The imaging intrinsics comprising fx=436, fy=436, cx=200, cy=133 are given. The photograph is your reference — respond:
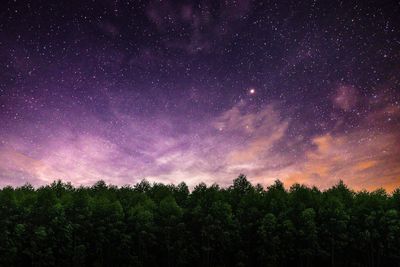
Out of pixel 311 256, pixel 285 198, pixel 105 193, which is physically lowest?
pixel 311 256

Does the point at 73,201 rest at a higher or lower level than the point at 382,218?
higher

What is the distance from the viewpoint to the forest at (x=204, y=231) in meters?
76.1

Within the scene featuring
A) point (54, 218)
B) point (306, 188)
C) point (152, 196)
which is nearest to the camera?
point (54, 218)

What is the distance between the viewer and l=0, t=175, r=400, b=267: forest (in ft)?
250

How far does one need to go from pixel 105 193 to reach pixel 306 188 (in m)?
44.4

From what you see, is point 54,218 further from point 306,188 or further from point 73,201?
point 306,188

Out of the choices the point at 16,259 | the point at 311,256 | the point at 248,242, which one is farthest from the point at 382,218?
the point at 16,259

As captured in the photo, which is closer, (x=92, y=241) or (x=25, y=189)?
(x=92, y=241)

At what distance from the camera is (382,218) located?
251 feet

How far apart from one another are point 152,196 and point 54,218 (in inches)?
1291

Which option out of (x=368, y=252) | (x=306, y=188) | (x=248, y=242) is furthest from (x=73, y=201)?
(x=368, y=252)

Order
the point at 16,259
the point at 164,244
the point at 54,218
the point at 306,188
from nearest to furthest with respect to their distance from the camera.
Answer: the point at 16,259
the point at 54,218
the point at 164,244
the point at 306,188

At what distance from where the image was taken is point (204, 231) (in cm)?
8112

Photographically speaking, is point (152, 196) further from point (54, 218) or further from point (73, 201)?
point (54, 218)
